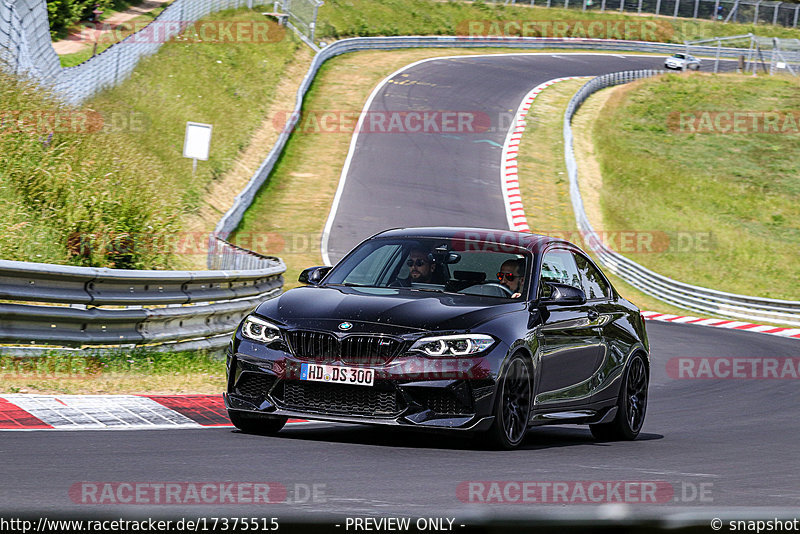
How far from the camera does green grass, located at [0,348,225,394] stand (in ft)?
30.7

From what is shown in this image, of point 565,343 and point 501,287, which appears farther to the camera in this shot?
point 565,343

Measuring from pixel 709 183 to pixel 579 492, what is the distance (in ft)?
132

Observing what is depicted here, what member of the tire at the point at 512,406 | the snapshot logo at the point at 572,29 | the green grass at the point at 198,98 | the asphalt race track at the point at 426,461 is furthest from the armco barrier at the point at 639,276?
the snapshot logo at the point at 572,29

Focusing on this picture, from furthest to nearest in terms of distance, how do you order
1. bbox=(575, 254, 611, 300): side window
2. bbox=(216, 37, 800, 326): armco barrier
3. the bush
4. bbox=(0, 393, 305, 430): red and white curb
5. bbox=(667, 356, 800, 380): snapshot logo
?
the bush → bbox=(216, 37, 800, 326): armco barrier → bbox=(667, 356, 800, 380): snapshot logo → bbox=(575, 254, 611, 300): side window → bbox=(0, 393, 305, 430): red and white curb

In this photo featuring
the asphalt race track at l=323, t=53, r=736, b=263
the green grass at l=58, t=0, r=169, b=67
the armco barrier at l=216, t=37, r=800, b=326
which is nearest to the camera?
the armco barrier at l=216, t=37, r=800, b=326

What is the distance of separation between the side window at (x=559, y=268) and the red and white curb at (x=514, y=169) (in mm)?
20090

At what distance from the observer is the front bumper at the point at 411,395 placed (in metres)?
Answer: 7.19

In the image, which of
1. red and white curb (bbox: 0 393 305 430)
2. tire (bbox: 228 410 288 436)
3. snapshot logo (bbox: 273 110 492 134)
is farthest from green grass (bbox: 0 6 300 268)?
snapshot logo (bbox: 273 110 492 134)

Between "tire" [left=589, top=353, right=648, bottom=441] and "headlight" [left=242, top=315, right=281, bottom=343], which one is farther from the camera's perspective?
"tire" [left=589, top=353, right=648, bottom=441]

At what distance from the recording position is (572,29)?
75.1m

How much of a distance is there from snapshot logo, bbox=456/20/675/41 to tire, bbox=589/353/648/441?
190 ft

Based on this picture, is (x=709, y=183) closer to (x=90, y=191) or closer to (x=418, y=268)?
(x=90, y=191)

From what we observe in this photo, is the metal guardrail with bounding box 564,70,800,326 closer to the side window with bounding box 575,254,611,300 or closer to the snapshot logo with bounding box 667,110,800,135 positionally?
the side window with bounding box 575,254,611,300

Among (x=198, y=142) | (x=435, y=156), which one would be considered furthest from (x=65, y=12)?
(x=198, y=142)
